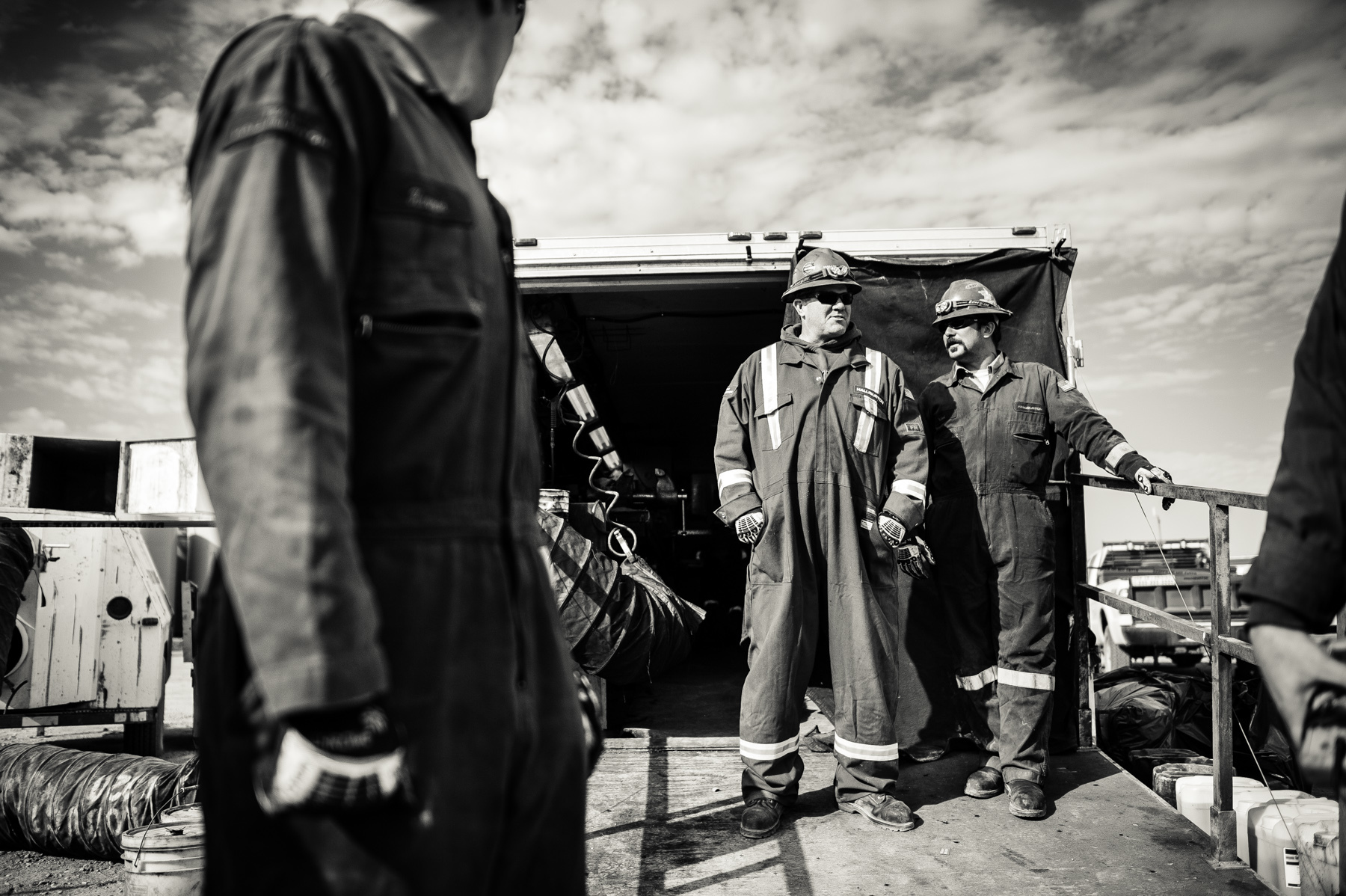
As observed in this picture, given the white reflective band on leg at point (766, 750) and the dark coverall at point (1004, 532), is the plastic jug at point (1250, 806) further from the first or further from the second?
the white reflective band on leg at point (766, 750)

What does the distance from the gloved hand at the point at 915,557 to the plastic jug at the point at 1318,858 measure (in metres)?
1.71

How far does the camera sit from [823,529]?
397cm

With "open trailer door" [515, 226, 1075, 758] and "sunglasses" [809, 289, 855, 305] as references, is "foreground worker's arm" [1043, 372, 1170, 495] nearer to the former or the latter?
"open trailer door" [515, 226, 1075, 758]

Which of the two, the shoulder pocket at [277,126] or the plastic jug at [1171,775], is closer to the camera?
the shoulder pocket at [277,126]

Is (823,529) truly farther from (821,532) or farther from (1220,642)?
(1220,642)

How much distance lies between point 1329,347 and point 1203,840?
284 cm

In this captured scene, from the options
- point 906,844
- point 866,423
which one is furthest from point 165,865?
point 866,423

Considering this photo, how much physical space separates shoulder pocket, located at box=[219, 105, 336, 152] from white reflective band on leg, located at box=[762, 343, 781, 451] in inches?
126

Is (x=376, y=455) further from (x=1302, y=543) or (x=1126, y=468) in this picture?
(x=1126, y=468)

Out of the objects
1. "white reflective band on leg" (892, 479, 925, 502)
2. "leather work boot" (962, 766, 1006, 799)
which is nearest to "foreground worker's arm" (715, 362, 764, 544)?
"white reflective band on leg" (892, 479, 925, 502)

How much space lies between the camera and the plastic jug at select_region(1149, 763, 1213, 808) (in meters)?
4.31

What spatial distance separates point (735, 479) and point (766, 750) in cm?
114

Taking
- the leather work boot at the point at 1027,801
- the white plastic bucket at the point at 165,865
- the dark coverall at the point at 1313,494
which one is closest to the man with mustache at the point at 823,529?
the leather work boot at the point at 1027,801

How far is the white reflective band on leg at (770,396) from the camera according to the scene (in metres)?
4.10
